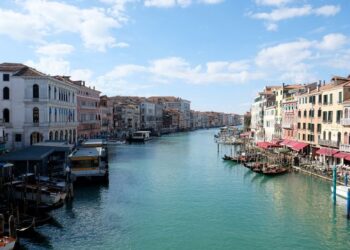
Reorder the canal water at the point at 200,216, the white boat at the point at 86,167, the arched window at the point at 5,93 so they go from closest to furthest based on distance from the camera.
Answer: the canal water at the point at 200,216 → the white boat at the point at 86,167 → the arched window at the point at 5,93

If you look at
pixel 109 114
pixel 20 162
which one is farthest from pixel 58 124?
pixel 109 114

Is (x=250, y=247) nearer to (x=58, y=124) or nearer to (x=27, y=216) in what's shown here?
(x=27, y=216)

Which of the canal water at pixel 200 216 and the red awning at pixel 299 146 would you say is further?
the red awning at pixel 299 146

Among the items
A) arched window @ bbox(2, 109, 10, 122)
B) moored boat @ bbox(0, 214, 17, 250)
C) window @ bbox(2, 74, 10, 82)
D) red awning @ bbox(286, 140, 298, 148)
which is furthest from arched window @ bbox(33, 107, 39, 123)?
red awning @ bbox(286, 140, 298, 148)

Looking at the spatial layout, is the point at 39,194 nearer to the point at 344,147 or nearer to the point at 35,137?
the point at 35,137

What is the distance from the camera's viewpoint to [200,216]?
61.8ft

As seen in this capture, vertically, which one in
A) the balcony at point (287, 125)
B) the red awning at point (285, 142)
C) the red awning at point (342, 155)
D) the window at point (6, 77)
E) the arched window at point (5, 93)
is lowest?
the red awning at point (342, 155)

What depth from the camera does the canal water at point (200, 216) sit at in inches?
605

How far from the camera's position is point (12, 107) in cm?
3291

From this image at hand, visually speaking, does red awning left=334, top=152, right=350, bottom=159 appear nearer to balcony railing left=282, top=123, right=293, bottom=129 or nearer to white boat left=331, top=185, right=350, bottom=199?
white boat left=331, top=185, right=350, bottom=199

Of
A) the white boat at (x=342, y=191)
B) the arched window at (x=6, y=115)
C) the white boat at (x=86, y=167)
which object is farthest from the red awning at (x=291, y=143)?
the arched window at (x=6, y=115)

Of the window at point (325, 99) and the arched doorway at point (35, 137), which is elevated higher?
the window at point (325, 99)

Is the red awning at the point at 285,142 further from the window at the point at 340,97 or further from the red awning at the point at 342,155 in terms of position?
the red awning at the point at 342,155

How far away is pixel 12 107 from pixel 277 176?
2226 cm
